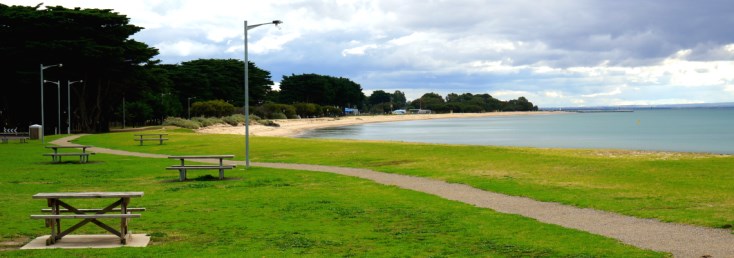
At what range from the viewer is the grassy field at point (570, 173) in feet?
49.5

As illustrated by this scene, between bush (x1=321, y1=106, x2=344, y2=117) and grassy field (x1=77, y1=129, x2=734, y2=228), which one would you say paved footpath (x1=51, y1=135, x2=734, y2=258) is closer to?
grassy field (x1=77, y1=129, x2=734, y2=228)

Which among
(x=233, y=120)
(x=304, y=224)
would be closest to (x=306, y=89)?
(x=233, y=120)

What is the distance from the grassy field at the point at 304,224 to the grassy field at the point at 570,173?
10.1ft

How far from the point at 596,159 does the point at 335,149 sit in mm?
14705

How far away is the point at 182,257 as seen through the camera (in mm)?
9977

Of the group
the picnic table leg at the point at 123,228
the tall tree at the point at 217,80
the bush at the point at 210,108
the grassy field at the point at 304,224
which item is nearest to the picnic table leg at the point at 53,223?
the grassy field at the point at 304,224

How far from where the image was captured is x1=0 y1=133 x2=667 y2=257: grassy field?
10367mm

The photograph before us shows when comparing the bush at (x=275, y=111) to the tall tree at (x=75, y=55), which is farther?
the bush at (x=275, y=111)

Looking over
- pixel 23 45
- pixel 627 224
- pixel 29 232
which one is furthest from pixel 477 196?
pixel 23 45

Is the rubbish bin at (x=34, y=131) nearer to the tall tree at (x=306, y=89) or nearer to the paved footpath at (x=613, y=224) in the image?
the paved footpath at (x=613, y=224)

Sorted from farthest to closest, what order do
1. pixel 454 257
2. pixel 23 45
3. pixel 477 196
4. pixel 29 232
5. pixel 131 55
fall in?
pixel 131 55
pixel 23 45
pixel 477 196
pixel 29 232
pixel 454 257

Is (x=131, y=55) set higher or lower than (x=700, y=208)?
higher

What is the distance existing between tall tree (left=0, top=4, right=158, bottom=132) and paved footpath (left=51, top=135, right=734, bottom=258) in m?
55.3

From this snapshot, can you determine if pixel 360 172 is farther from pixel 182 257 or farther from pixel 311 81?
pixel 311 81
